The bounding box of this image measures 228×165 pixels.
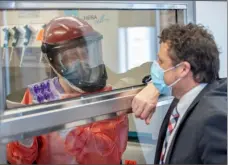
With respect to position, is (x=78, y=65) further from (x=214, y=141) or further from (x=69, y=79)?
(x=214, y=141)

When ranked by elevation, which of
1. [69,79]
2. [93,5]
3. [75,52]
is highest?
[93,5]

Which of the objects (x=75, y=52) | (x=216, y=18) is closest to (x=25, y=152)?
(x=75, y=52)

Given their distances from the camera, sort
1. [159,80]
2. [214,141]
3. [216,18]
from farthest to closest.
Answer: [216,18] < [159,80] < [214,141]

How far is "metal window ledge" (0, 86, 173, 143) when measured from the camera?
0.99m

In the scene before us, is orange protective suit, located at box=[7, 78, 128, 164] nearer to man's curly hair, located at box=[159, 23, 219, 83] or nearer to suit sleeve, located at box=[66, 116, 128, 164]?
suit sleeve, located at box=[66, 116, 128, 164]

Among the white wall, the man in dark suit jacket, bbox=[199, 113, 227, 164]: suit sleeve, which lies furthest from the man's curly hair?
the white wall

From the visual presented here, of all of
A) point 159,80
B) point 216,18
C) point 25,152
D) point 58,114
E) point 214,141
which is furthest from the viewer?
point 216,18

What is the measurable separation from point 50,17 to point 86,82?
33 cm

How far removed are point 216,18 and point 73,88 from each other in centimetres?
125

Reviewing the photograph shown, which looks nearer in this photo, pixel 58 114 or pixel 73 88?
pixel 58 114

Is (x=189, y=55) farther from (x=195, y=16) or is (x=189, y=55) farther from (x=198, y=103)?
(x=195, y=16)

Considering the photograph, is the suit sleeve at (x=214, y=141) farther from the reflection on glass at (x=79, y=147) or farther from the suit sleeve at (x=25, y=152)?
the suit sleeve at (x=25, y=152)

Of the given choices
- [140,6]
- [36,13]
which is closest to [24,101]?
[36,13]

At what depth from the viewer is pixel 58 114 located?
3.53ft
